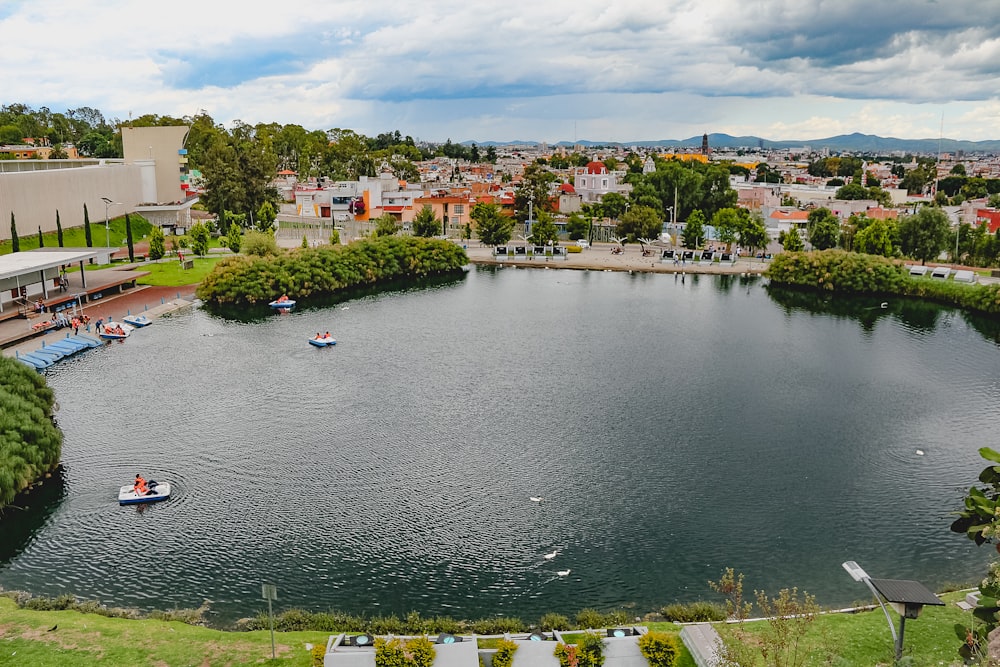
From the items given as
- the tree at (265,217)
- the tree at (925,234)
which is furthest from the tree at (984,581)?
the tree at (265,217)

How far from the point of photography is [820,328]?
4662cm

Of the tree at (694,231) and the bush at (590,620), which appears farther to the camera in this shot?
the tree at (694,231)

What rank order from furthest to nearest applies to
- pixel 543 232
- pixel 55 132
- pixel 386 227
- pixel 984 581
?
pixel 55 132, pixel 543 232, pixel 386 227, pixel 984 581

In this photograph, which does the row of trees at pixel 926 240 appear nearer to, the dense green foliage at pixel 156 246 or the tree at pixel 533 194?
the tree at pixel 533 194

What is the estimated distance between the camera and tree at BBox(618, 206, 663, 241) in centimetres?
8075

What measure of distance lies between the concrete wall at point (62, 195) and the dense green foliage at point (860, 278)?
5858 centimetres

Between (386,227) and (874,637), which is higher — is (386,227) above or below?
above

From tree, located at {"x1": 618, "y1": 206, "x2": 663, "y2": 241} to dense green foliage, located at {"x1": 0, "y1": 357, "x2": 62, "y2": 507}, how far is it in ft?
207

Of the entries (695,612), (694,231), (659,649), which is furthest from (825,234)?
(659,649)

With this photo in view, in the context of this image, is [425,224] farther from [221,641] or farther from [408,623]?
[221,641]

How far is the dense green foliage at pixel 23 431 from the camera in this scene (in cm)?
2266

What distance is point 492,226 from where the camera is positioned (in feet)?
255

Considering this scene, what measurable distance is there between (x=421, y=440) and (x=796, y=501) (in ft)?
42.5

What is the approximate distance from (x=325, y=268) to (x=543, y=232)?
2704 cm
